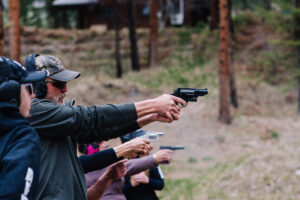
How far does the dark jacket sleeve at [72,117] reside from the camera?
292 centimetres

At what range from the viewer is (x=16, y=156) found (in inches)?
81.4

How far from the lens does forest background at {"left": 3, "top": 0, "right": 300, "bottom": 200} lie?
944 cm

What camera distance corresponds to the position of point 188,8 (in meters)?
35.4

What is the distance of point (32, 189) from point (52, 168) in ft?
2.40

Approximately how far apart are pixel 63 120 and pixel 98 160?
35.8 inches

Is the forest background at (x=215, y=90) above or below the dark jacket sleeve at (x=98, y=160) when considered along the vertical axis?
below

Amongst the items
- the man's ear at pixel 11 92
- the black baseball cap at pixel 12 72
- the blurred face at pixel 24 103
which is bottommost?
the blurred face at pixel 24 103

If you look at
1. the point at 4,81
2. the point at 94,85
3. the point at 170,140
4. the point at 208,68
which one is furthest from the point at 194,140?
the point at 4,81

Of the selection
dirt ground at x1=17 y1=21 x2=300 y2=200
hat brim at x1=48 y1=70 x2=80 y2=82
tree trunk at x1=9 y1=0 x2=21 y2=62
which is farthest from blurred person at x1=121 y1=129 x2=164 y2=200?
tree trunk at x1=9 y1=0 x2=21 y2=62

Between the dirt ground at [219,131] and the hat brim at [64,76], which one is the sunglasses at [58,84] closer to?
the hat brim at [64,76]

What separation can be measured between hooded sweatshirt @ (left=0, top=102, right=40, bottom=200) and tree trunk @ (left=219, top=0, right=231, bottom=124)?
591 inches

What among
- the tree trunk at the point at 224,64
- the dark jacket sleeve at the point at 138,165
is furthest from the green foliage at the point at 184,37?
the dark jacket sleeve at the point at 138,165

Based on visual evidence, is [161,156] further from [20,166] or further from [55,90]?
[20,166]

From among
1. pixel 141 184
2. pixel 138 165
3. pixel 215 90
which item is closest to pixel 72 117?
pixel 138 165
